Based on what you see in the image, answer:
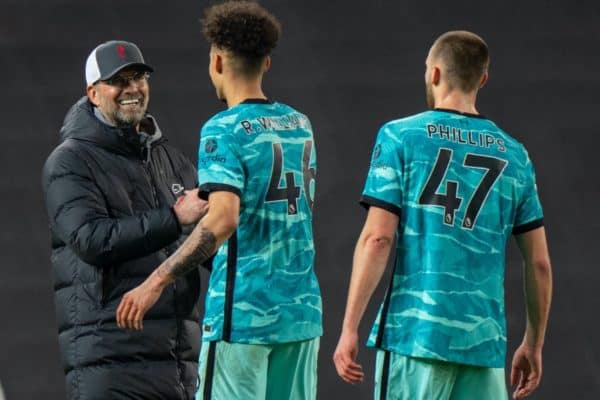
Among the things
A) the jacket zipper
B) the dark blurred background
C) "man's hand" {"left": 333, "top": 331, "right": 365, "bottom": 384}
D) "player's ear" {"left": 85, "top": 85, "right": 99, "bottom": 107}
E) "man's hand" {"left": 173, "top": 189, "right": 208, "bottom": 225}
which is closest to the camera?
"man's hand" {"left": 333, "top": 331, "right": 365, "bottom": 384}

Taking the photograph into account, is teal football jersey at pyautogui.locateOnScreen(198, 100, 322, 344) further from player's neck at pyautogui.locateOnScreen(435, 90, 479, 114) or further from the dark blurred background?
the dark blurred background

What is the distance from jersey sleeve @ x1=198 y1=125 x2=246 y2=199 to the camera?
3.52 metres

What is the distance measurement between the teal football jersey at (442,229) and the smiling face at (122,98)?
853mm


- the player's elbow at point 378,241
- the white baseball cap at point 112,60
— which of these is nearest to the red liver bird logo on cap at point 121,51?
the white baseball cap at point 112,60

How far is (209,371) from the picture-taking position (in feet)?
11.8

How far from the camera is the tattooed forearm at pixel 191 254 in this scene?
139 inches

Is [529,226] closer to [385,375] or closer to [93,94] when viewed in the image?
[385,375]

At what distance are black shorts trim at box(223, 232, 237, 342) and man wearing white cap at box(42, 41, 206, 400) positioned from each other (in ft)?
0.84

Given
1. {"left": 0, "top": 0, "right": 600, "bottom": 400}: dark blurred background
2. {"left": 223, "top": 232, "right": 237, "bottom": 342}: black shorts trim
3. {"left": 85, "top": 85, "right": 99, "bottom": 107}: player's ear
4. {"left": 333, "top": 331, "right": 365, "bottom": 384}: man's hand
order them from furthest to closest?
1. {"left": 0, "top": 0, "right": 600, "bottom": 400}: dark blurred background
2. {"left": 85, "top": 85, "right": 99, "bottom": 107}: player's ear
3. {"left": 223, "top": 232, "right": 237, "bottom": 342}: black shorts trim
4. {"left": 333, "top": 331, "right": 365, "bottom": 384}: man's hand

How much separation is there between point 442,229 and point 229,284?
541 mm

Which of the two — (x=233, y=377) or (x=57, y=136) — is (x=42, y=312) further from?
(x=233, y=377)

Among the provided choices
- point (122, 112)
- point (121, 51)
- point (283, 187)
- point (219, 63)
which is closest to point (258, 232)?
point (283, 187)

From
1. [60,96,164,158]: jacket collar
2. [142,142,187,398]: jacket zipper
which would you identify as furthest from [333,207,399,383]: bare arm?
[60,96,164,158]: jacket collar

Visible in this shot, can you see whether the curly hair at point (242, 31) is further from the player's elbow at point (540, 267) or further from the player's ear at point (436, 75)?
the player's elbow at point (540, 267)
